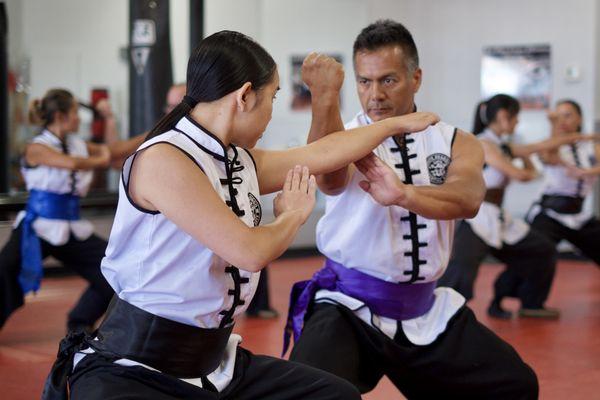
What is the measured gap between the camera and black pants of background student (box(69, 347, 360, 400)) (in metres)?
1.87

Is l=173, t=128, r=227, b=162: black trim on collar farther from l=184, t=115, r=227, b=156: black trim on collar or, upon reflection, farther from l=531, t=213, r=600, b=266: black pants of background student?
l=531, t=213, r=600, b=266: black pants of background student

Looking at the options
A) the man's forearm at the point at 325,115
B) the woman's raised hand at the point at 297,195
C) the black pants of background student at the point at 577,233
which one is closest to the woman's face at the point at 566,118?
the black pants of background student at the point at 577,233

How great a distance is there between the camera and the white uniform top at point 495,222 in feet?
17.3

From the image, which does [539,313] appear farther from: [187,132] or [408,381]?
[187,132]

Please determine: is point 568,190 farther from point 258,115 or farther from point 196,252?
point 196,252

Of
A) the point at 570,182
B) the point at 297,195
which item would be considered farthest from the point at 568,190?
the point at 297,195

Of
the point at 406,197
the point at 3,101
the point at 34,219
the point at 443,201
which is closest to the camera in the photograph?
the point at 406,197

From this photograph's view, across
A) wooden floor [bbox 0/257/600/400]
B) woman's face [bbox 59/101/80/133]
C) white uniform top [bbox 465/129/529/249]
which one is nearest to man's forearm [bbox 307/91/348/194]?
wooden floor [bbox 0/257/600/400]

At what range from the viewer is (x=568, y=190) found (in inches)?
235

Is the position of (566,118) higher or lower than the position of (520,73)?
lower

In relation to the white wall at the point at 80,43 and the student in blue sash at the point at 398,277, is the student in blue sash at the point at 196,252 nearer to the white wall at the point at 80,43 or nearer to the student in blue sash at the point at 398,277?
the student in blue sash at the point at 398,277

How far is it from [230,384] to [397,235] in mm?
780

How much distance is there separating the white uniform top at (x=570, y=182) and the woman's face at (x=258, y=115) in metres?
4.14

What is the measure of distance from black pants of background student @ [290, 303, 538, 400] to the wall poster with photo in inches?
248
